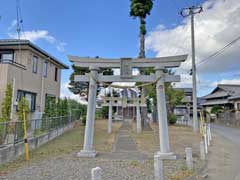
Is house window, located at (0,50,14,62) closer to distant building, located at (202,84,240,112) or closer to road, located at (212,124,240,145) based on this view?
road, located at (212,124,240,145)

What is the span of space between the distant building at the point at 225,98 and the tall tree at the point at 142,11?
17686 millimetres

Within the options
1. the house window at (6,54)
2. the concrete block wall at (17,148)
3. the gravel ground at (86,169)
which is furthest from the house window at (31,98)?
the gravel ground at (86,169)

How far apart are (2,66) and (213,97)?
35971mm

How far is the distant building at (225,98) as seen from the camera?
3055cm

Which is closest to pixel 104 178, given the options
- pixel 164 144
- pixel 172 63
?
pixel 164 144

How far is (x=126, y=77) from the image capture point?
8742mm

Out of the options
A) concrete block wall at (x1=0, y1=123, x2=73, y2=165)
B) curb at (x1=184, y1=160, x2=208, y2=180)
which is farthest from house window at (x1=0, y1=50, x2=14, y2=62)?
curb at (x1=184, y1=160, x2=208, y2=180)

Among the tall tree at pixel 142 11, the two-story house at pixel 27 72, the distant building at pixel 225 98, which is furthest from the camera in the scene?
the distant building at pixel 225 98

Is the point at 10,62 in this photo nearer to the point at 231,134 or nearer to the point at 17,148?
the point at 17,148

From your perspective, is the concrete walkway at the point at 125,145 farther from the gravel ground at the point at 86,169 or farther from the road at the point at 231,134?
the road at the point at 231,134

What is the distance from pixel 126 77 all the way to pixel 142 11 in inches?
458

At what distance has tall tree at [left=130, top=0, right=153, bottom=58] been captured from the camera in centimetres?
1839

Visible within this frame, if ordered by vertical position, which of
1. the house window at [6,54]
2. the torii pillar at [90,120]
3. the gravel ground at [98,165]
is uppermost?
the house window at [6,54]

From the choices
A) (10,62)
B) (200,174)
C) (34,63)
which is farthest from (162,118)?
(34,63)
